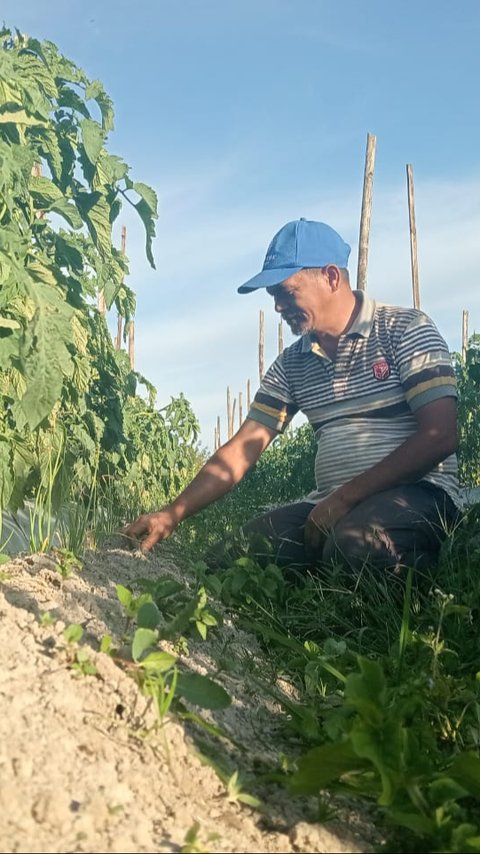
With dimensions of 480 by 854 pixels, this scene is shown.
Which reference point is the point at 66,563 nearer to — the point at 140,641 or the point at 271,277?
the point at 140,641

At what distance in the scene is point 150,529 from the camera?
2.94 meters

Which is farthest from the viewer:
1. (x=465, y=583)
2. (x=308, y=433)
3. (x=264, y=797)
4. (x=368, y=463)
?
(x=308, y=433)

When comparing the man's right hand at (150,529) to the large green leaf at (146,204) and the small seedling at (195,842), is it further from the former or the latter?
the small seedling at (195,842)

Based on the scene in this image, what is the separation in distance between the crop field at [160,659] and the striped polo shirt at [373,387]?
41 centimetres

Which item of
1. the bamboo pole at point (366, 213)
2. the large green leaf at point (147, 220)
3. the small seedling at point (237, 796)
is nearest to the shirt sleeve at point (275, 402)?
the large green leaf at point (147, 220)

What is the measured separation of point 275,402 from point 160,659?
223 cm

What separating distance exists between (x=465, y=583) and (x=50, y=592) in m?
1.42

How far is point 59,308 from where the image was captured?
7.39 ft

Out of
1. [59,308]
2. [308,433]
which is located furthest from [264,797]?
[308,433]

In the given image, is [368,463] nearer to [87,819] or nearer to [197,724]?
[197,724]

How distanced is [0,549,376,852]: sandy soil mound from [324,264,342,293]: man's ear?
197 cm

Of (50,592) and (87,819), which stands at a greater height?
(50,592)

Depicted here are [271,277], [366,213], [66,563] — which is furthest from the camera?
[366,213]

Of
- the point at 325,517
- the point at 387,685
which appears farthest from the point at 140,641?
the point at 325,517
